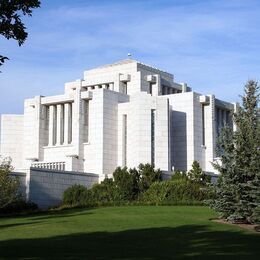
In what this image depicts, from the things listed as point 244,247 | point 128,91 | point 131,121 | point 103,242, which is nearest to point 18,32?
point 103,242

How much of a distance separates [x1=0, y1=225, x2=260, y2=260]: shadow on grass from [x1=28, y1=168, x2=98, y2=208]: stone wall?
25.6 m

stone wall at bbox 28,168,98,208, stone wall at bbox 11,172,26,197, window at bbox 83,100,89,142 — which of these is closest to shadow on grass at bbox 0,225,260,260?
stone wall at bbox 11,172,26,197

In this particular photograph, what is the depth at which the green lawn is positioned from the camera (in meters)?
16.6

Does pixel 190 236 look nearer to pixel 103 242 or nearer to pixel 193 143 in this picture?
pixel 103 242

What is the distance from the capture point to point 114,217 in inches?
1150

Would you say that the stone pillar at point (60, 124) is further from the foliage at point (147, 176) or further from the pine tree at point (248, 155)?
the pine tree at point (248, 155)

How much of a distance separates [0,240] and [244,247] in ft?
27.5

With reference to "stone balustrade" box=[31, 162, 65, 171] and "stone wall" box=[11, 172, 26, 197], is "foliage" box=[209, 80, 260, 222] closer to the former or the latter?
"stone wall" box=[11, 172, 26, 197]

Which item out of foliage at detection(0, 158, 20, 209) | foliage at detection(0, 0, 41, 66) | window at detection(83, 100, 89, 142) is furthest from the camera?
window at detection(83, 100, 89, 142)

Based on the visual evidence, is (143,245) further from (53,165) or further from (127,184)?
(53,165)

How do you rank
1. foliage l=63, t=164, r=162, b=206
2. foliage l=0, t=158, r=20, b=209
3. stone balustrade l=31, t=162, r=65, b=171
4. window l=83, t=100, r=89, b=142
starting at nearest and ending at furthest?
1. foliage l=0, t=158, r=20, b=209
2. foliage l=63, t=164, r=162, b=206
3. stone balustrade l=31, t=162, r=65, b=171
4. window l=83, t=100, r=89, b=142

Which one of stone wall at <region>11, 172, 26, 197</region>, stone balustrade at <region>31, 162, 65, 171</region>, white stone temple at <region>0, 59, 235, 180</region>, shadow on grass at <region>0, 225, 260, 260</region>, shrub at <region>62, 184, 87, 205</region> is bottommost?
shadow on grass at <region>0, 225, 260, 260</region>

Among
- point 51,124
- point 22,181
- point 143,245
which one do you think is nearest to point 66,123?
point 51,124

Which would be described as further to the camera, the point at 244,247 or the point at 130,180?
the point at 130,180
